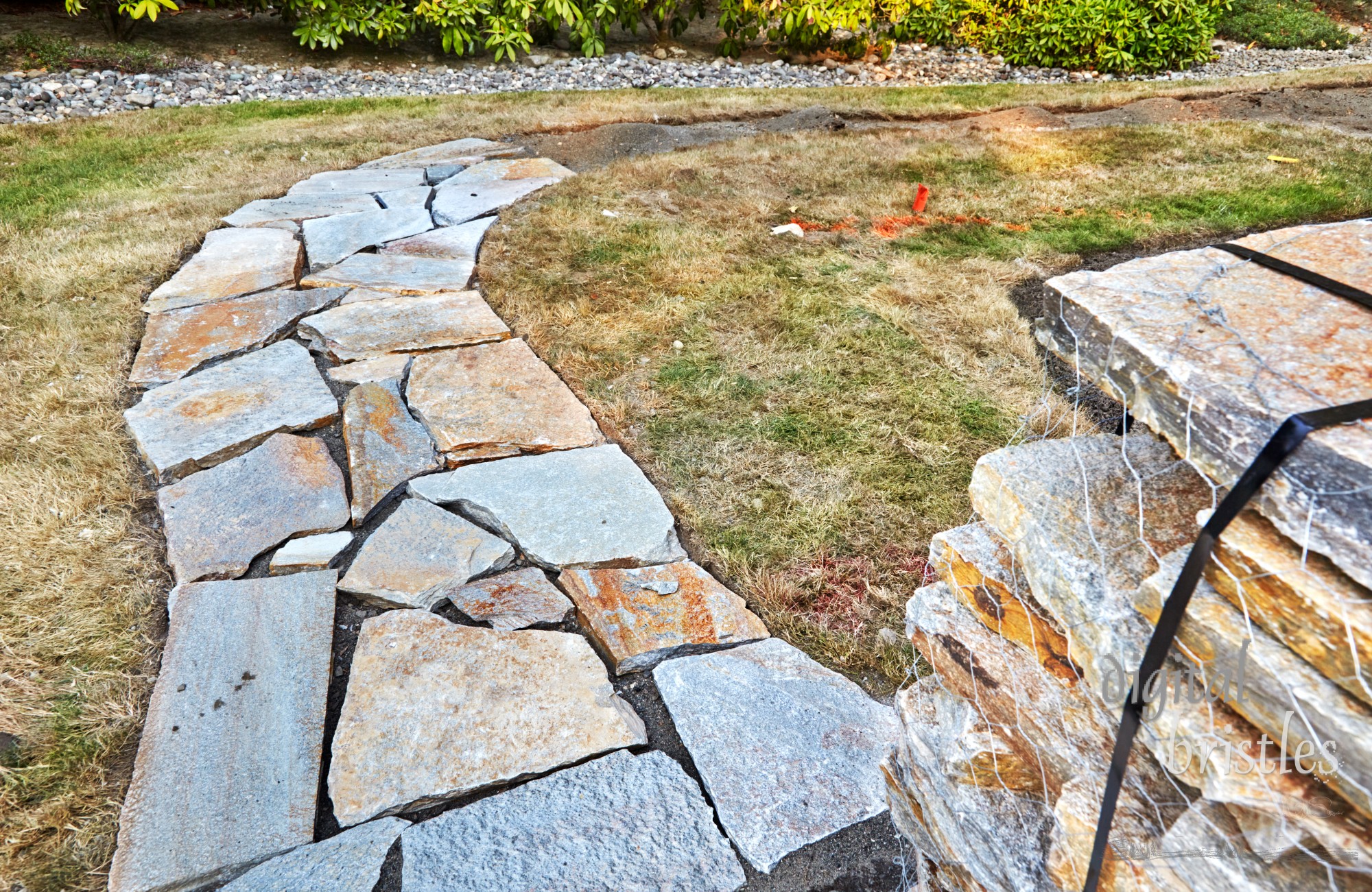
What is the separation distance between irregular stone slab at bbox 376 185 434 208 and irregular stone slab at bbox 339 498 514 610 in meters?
2.58

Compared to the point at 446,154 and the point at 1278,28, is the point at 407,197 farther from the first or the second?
the point at 1278,28

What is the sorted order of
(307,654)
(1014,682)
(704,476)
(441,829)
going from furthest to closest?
(704,476) < (307,654) < (441,829) < (1014,682)

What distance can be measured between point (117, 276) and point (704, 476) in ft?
9.47

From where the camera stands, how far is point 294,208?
14.2 ft

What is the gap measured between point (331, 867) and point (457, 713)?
1.18 feet

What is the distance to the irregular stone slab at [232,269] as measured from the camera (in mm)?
3445

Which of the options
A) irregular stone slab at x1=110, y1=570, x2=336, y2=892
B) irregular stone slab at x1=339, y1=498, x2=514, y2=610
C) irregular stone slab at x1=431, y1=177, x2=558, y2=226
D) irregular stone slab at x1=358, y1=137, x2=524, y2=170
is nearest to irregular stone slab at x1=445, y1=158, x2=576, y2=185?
irregular stone slab at x1=431, y1=177, x2=558, y2=226

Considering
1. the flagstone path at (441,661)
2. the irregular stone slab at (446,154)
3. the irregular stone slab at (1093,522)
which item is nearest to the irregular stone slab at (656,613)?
the flagstone path at (441,661)

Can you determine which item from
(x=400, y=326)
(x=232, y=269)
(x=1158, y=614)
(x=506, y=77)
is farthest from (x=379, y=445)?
(x=506, y=77)

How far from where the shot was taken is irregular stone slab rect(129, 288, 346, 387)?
2.95 metres

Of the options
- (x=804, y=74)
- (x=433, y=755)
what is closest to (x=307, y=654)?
(x=433, y=755)

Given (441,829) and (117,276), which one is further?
(117,276)

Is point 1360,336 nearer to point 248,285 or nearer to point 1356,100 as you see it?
point 248,285

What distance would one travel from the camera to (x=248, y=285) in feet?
11.5
